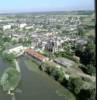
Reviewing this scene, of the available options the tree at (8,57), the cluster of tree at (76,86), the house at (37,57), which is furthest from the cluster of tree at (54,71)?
the tree at (8,57)

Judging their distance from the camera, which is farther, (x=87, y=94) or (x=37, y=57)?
(x=37, y=57)

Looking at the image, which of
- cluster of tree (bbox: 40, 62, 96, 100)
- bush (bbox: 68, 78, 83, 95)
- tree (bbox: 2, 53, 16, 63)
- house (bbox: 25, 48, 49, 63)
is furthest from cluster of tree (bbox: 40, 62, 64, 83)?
tree (bbox: 2, 53, 16, 63)

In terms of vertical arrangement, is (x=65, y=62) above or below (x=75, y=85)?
below

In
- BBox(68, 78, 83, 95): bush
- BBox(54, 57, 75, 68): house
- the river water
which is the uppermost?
BBox(68, 78, 83, 95): bush

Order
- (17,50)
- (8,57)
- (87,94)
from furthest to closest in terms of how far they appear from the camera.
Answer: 1. (17,50)
2. (8,57)
3. (87,94)

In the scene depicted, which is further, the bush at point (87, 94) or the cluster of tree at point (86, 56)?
the cluster of tree at point (86, 56)

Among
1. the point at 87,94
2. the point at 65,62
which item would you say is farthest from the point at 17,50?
the point at 87,94

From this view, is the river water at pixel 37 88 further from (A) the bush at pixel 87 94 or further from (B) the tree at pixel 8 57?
(B) the tree at pixel 8 57

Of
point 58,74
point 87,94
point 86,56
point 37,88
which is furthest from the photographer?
point 86,56

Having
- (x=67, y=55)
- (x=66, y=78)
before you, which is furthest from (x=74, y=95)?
(x=67, y=55)

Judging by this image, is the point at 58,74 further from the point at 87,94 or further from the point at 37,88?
the point at 87,94

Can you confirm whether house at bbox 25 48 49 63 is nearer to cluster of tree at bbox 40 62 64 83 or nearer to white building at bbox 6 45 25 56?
white building at bbox 6 45 25 56
